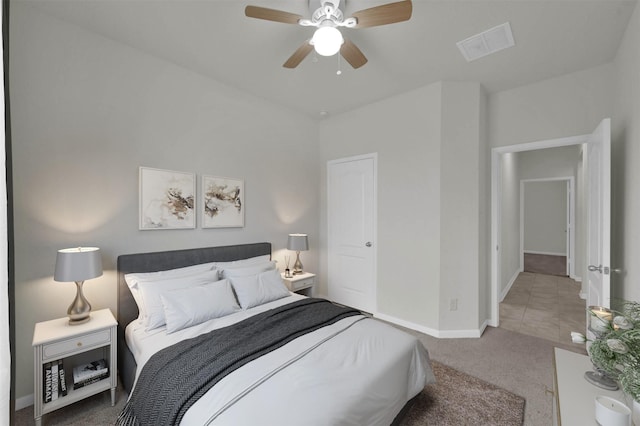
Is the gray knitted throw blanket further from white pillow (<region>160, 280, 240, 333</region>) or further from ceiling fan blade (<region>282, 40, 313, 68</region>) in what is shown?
ceiling fan blade (<region>282, 40, 313, 68</region>)

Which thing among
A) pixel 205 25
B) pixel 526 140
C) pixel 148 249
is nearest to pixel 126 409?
pixel 148 249

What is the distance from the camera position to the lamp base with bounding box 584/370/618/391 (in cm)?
135

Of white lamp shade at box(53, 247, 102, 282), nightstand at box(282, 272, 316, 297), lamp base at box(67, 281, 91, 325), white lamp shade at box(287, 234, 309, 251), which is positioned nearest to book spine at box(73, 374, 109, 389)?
lamp base at box(67, 281, 91, 325)

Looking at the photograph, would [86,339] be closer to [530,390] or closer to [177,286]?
[177,286]

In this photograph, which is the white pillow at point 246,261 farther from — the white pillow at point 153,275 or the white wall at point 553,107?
the white wall at point 553,107

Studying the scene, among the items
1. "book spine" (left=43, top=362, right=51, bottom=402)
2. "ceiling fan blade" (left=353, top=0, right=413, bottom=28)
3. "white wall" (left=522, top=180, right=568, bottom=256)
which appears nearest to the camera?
"ceiling fan blade" (left=353, top=0, right=413, bottom=28)

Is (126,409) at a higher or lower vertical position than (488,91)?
lower

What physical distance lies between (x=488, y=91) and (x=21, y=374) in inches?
201

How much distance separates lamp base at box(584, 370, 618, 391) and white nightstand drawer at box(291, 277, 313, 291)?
265cm

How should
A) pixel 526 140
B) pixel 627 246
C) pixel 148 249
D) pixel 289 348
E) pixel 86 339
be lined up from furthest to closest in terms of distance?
pixel 526 140, pixel 148 249, pixel 627 246, pixel 86 339, pixel 289 348

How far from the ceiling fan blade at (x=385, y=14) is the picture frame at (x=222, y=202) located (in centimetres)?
209

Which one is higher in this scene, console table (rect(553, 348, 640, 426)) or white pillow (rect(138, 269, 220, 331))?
white pillow (rect(138, 269, 220, 331))

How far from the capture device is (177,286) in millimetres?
2312

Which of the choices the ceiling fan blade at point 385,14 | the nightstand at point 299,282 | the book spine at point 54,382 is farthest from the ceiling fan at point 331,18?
the book spine at point 54,382
